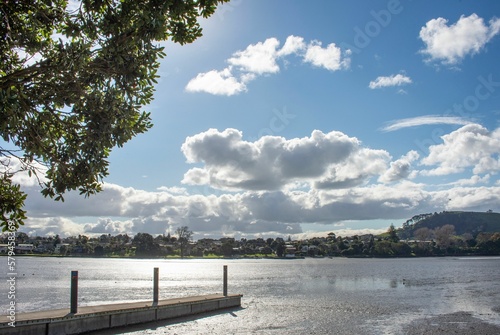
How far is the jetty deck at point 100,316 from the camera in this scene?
590 inches

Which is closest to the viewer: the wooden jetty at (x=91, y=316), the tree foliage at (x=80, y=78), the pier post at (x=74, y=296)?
the tree foliage at (x=80, y=78)

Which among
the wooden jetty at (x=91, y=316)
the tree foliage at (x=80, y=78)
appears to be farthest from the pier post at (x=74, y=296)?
the tree foliage at (x=80, y=78)

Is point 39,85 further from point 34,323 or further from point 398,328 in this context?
point 398,328

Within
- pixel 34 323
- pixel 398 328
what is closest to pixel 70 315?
pixel 34 323

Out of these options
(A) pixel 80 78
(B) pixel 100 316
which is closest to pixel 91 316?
(B) pixel 100 316

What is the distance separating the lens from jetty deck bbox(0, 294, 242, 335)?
49.2 feet

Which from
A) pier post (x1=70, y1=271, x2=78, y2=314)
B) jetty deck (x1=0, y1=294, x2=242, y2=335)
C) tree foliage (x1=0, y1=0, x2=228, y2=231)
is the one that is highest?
tree foliage (x1=0, y1=0, x2=228, y2=231)

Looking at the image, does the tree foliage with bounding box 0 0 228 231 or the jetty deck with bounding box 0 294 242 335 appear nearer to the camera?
the tree foliage with bounding box 0 0 228 231

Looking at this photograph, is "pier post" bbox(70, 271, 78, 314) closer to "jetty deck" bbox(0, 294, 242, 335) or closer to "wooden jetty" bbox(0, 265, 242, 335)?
"wooden jetty" bbox(0, 265, 242, 335)

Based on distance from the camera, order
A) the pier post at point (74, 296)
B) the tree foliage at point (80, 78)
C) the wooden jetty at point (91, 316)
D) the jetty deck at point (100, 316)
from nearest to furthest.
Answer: the tree foliage at point (80, 78) < the wooden jetty at point (91, 316) < the jetty deck at point (100, 316) < the pier post at point (74, 296)

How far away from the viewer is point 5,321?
14312 millimetres

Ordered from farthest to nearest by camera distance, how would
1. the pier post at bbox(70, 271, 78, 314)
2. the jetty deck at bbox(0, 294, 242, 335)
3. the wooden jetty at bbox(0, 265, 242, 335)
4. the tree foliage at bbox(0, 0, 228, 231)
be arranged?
1. the pier post at bbox(70, 271, 78, 314)
2. the jetty deck at bbox(0, 294, 242, 335)
3. the wooden jetty at bbox(0, 265, 242, 335)
4. the tree foliage at bbox(0, 0, 228, 231)

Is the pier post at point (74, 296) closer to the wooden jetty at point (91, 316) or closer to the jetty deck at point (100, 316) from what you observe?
the wooden jetty at point (91, 316)

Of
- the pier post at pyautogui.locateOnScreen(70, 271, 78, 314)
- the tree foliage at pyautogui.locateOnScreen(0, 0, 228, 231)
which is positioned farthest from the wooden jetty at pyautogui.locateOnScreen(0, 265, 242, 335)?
the tree foliage at pyautogui.locateOnScreen(0, 0, 228, 231)
